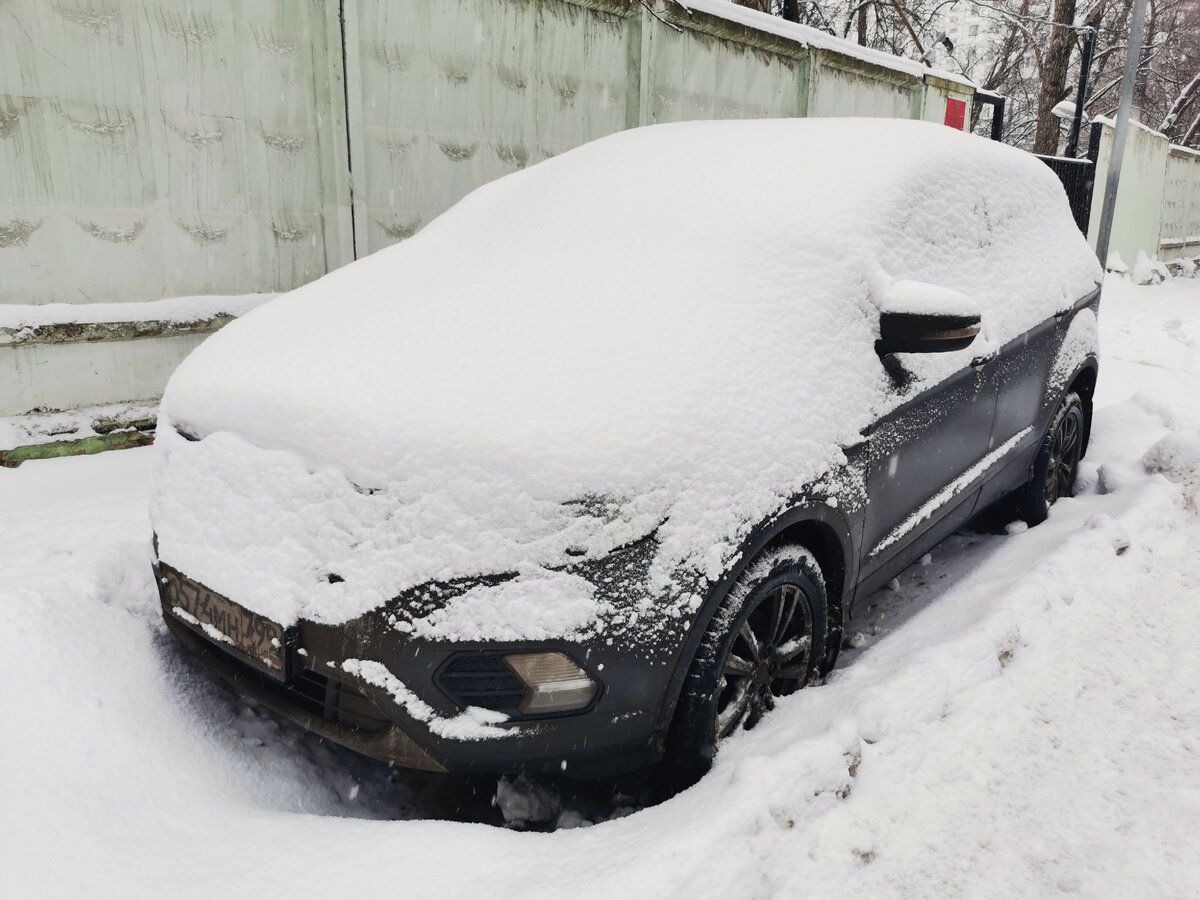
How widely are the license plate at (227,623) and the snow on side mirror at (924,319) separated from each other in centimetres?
179

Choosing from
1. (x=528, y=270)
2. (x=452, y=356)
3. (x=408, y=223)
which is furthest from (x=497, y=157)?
(x=452, y=356)

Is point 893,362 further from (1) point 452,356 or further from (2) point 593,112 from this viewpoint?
(2) point 593,112

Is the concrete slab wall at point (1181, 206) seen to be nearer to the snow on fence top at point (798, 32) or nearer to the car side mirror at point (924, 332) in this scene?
the snow on fence top at point (798, 32)

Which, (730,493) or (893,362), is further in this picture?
(893,362)

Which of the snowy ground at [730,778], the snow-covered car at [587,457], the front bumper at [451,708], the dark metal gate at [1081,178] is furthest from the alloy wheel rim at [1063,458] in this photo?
the dark metal gate at [1081,178]

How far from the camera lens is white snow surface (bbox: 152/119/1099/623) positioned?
1.91 metres

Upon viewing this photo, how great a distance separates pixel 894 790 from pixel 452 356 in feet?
4.78

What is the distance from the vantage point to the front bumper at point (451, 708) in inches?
74.4

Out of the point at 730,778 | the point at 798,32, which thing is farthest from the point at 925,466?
the point at 798,32

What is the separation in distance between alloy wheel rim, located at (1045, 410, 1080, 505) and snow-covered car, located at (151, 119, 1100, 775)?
120 cm

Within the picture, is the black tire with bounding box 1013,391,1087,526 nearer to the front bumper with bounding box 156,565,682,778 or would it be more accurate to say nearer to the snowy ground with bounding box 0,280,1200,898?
the snowy ground with bounding box 0,280,1200,898

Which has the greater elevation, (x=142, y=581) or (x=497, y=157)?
(x=497, y=157)

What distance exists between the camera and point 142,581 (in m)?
2.81

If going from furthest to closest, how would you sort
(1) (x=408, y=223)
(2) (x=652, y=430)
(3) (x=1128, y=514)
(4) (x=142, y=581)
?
1. (1) (x=408, y=223)
2. (3) (x=1128, y=514)
3. (4) (x=142, y=581)
4. (2) (x=652, y=430)
